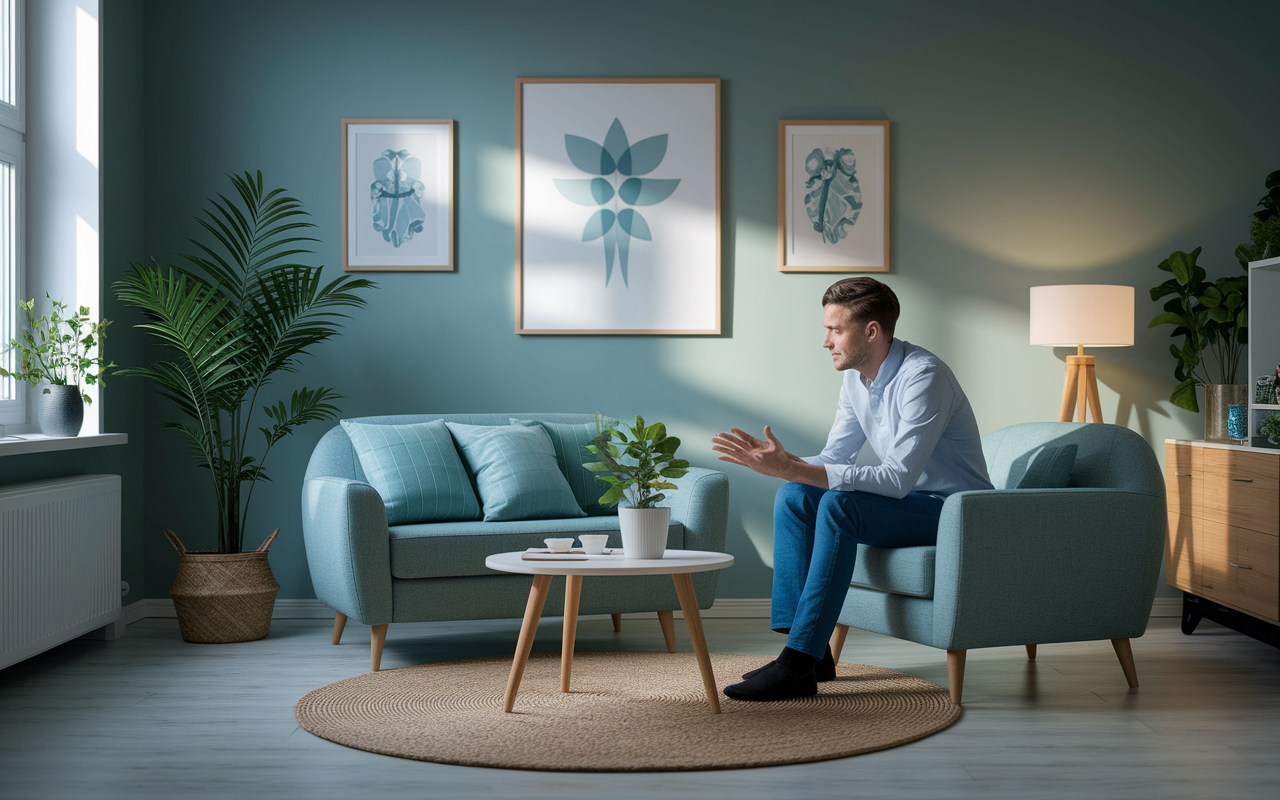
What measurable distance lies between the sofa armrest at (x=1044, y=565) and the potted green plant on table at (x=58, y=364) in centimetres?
268

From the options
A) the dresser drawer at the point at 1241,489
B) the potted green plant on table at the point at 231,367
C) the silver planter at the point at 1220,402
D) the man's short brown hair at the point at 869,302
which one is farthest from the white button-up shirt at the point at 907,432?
the potted green plant on table at the point at 231,367

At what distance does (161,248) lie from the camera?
412cm

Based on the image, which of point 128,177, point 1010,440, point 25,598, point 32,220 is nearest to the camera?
point 25,598

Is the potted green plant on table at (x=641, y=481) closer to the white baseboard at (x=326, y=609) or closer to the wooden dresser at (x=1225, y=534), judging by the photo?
the white baseboard at (x=326, y=609)

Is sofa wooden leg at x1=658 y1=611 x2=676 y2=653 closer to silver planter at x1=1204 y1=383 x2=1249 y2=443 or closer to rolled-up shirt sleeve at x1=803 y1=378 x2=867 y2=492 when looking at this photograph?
rolled-up shirt sleeve at x1=803 y1=378 x2=867 y2=492

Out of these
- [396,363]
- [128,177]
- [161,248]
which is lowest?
[396,363]

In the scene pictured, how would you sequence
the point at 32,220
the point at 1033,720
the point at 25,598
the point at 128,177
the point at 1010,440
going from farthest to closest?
the point at 128,177
the point at 32,220
the point at 1010,440
the point at 25,598
the point at 1033,720

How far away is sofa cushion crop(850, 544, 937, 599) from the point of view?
2750 millimetres

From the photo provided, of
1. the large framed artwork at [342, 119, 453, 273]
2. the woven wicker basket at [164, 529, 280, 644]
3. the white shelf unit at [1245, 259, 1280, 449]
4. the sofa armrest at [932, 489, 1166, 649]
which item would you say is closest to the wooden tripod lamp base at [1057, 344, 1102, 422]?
the white shelf unit at [1245, 259, 1280, 449]

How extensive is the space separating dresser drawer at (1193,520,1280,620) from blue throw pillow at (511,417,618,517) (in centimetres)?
209

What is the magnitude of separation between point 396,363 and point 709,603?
1608mm

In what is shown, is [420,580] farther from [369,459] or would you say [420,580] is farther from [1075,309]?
[1075,309]

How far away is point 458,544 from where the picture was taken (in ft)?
10.4

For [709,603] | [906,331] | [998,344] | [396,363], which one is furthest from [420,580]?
[998,344]
